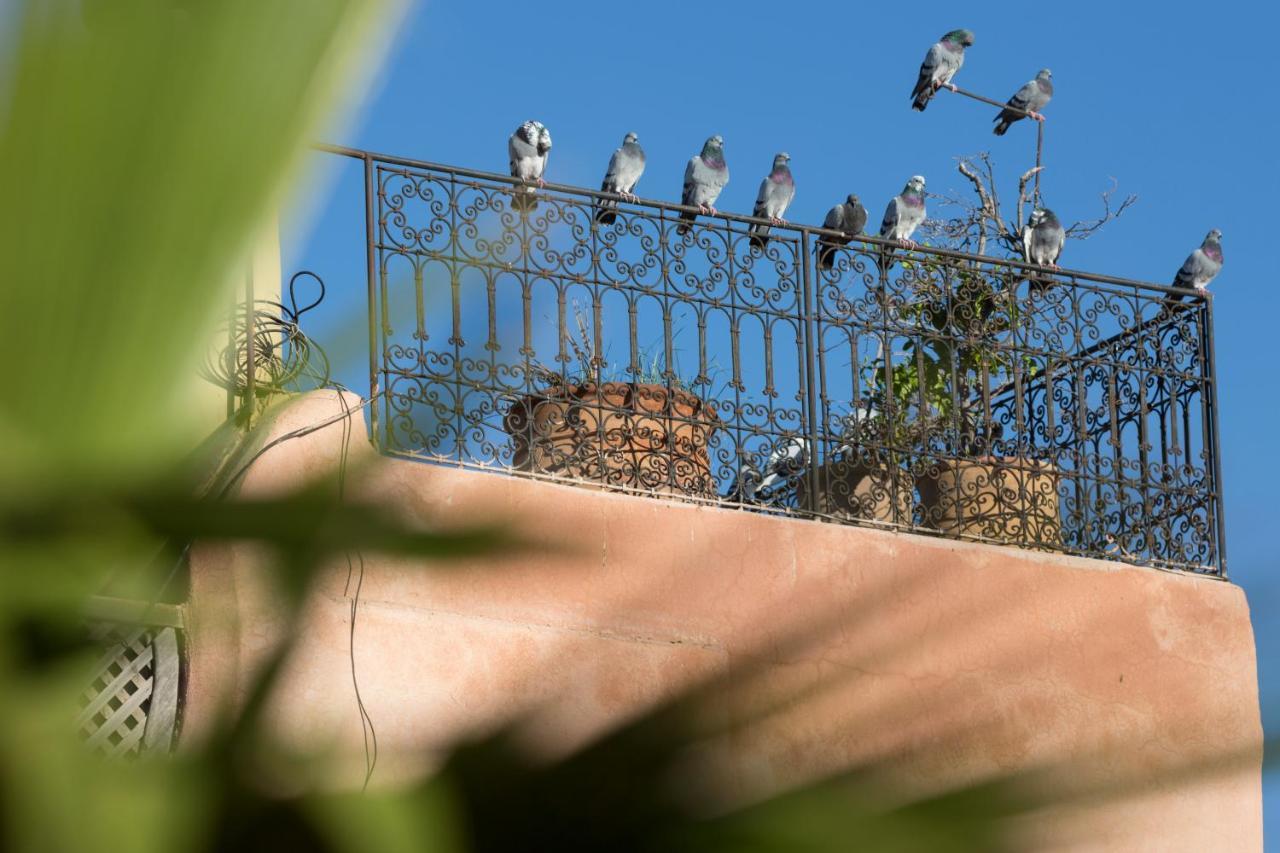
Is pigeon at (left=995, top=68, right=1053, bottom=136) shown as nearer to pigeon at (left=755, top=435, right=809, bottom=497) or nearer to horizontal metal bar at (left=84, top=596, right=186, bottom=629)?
pigeon at (left=755, top=435, right=809, bottom=497)

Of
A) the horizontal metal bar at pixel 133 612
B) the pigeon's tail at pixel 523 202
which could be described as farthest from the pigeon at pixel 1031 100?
the horizontal metal bar at pixel 133 612

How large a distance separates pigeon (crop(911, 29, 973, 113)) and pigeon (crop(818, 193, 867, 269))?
281 centimetres

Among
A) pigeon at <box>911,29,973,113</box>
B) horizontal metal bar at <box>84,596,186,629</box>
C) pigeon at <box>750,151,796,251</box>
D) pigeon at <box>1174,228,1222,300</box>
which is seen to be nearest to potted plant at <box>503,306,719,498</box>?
pigeon at <box>750,151,796,251</box>

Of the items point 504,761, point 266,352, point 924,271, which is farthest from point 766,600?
point 504,761

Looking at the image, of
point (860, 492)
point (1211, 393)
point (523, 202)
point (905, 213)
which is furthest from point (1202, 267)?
point (523, 202)

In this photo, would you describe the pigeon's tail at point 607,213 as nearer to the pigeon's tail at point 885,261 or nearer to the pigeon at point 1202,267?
the pigeon's tail at point 885,261

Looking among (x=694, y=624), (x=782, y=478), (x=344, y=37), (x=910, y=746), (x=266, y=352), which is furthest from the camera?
(x=782, y=478)

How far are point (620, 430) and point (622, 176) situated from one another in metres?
1.08

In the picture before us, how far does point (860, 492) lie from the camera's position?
698cm

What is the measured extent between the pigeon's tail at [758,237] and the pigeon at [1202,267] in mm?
1920

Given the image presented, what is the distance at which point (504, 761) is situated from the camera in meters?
0.50

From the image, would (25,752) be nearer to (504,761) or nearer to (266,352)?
(504,761)

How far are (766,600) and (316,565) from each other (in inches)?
235

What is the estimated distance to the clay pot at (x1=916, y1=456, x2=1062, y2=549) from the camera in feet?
22.8
